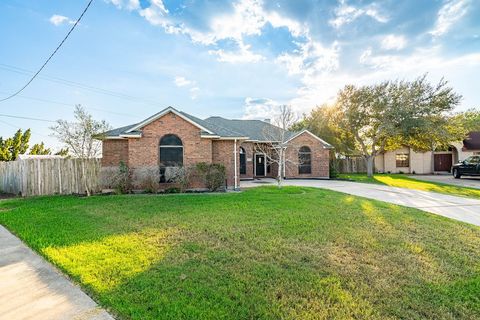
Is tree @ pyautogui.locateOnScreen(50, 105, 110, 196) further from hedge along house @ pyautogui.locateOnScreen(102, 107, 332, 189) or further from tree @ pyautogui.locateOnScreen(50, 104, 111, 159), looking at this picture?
hedge along house @ pyautogui.locateOnScreen(102, 107, 332, 189)

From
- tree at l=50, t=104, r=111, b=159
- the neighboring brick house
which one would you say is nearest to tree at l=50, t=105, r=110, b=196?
tree at l=50, t=104, r=111, b=159

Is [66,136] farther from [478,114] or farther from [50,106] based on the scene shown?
[478,114]

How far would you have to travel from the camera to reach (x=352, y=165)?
3081 cm

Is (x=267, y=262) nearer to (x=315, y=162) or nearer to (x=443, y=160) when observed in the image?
(x=315, y=162)

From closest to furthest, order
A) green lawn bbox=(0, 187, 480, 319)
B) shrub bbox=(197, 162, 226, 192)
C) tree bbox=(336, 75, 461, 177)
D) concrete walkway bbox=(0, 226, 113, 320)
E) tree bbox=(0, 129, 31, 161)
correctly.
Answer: concrete walkway bbox=(0, 226, 113, 320) < green lawn bbox=(0, 187, 480, 319) < shrub bbox=(197, 162, 226, 192) < tree bbox=(336, 75, 461, 177) < tree bbox=(0, 129, 31, 161)

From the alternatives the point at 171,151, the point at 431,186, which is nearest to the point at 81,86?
the point at 171,151

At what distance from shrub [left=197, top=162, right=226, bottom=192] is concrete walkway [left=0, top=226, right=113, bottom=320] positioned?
9.23 m

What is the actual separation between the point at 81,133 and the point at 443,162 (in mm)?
36314

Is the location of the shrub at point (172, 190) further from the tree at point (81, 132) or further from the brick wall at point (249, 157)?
the brick wall at point (249, 157)

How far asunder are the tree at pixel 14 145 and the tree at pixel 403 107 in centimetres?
3282

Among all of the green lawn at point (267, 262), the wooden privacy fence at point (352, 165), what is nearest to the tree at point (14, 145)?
the green lawn at point (267, 262)

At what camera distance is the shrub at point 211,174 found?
44.7ft

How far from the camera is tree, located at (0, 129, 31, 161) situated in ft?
83.5

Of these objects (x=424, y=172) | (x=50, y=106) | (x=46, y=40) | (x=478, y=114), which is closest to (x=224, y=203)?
(x=46, y=40)
